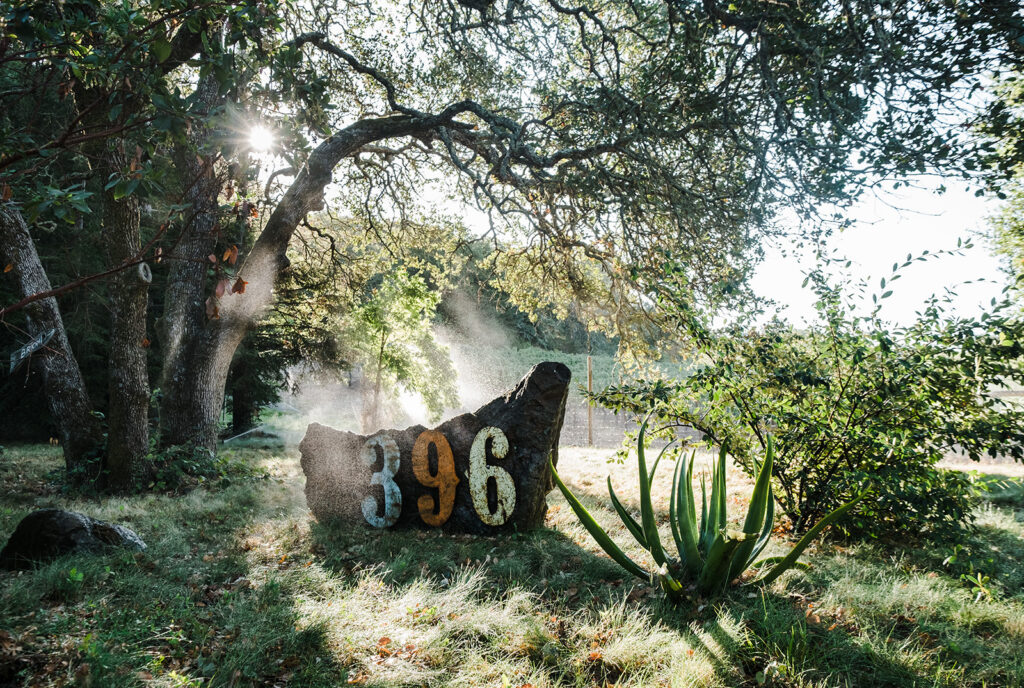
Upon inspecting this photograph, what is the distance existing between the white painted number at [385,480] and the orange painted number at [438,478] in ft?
0.73

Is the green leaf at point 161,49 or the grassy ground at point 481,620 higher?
the green leaf at point 161,49

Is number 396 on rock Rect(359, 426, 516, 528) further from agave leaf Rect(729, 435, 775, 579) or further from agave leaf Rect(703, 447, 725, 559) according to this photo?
agave leaf Rect(729, 435, 775, 579)

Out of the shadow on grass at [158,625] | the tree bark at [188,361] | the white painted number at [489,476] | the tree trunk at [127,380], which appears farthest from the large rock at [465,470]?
the tree bark at [188,361]

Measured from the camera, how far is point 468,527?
4.74 metres

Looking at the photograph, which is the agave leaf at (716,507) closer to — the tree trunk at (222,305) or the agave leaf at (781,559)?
the agave leaf at (781,559)

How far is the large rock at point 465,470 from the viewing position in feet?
15.5

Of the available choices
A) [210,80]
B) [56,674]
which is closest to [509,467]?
[56,674]

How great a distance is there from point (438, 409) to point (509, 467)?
7.72m

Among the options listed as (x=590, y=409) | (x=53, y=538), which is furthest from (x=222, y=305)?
(x=590, y=409)

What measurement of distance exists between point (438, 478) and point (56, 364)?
4.69 metres

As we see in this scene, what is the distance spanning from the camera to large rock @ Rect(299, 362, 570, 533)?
4.72 metres

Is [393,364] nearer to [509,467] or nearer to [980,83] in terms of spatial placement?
[509,467]

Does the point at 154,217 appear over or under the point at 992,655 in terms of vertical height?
over

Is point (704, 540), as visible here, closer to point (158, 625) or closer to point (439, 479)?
point (439, 479)
